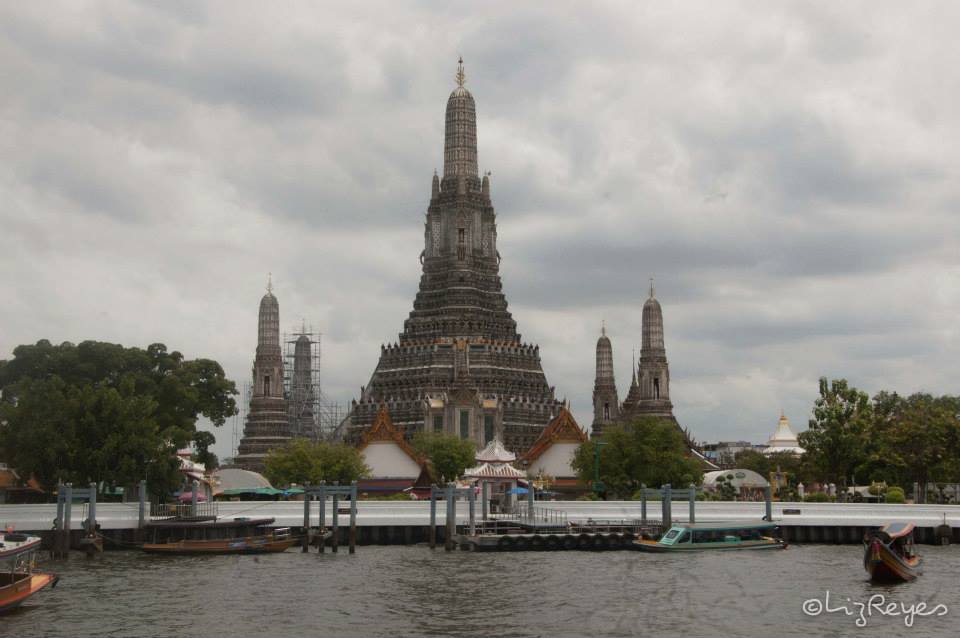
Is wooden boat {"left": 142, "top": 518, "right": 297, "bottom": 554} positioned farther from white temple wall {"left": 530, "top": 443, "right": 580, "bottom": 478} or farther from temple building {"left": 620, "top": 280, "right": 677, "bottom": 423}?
temple building {"left": 620, "top": 280, "right": 677, "bottom": 423}

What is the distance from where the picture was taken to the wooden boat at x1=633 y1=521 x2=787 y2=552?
219ft

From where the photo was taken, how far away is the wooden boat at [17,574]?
44062 mm

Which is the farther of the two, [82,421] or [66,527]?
[82,421]

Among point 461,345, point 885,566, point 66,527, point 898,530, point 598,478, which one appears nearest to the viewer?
point 885,566

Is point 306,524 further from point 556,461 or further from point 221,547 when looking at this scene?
point 556,461

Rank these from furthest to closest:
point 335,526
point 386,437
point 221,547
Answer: point 386,437 < point 335,526 < point 221,547

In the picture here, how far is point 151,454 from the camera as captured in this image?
235ft

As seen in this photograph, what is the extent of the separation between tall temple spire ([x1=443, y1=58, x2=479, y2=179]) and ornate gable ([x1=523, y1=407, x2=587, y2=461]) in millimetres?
32649

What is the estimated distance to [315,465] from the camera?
102 m

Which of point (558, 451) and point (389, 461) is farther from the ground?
point (558, 451)

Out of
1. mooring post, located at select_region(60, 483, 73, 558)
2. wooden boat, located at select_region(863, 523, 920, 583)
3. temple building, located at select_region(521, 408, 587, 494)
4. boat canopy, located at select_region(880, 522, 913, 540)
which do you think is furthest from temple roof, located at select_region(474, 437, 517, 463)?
wooden boat, located at select_region(863, 523, 920, 583)

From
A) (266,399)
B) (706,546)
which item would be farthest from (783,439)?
(706,546)

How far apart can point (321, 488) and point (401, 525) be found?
24.0ft

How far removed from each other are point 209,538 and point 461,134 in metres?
85.4
